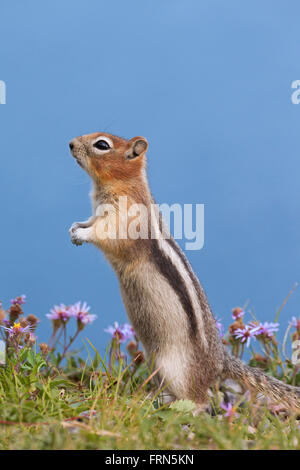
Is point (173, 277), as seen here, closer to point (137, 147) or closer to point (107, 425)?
point (137, 147)

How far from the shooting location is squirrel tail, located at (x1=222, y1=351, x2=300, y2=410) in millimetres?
5973

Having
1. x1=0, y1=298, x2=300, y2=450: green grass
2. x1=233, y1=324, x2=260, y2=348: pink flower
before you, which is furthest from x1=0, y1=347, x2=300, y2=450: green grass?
x1=233, y1=324, x2=260, y2=348: pink flower

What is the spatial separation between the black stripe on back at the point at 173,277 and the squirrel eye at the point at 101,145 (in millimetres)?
1137

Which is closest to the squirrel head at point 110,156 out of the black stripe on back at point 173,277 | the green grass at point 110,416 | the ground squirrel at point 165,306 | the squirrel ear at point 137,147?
the squirrel ear at point 137,147

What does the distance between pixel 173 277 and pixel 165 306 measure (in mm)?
301

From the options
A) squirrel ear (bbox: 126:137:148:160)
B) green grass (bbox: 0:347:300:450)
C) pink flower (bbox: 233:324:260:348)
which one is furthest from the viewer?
pink flower (bbox: 233:324:260:348)

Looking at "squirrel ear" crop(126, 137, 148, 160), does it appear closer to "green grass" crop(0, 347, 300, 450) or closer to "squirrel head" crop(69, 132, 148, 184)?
"squirrel head" crop(69, 132, 148, 184)

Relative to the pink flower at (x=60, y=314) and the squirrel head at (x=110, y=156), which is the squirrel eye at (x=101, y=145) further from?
the pink flower at (x=60, y=314)

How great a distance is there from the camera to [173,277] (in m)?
5.96

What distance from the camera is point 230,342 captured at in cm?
728

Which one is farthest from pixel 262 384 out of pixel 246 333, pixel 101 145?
pixel 101 145

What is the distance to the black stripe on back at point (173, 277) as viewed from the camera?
19.5 feet

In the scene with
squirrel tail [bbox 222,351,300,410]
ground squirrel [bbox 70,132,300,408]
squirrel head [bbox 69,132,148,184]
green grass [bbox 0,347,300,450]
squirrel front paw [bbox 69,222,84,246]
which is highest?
squirrel head [bbox 69,132,148,184]
